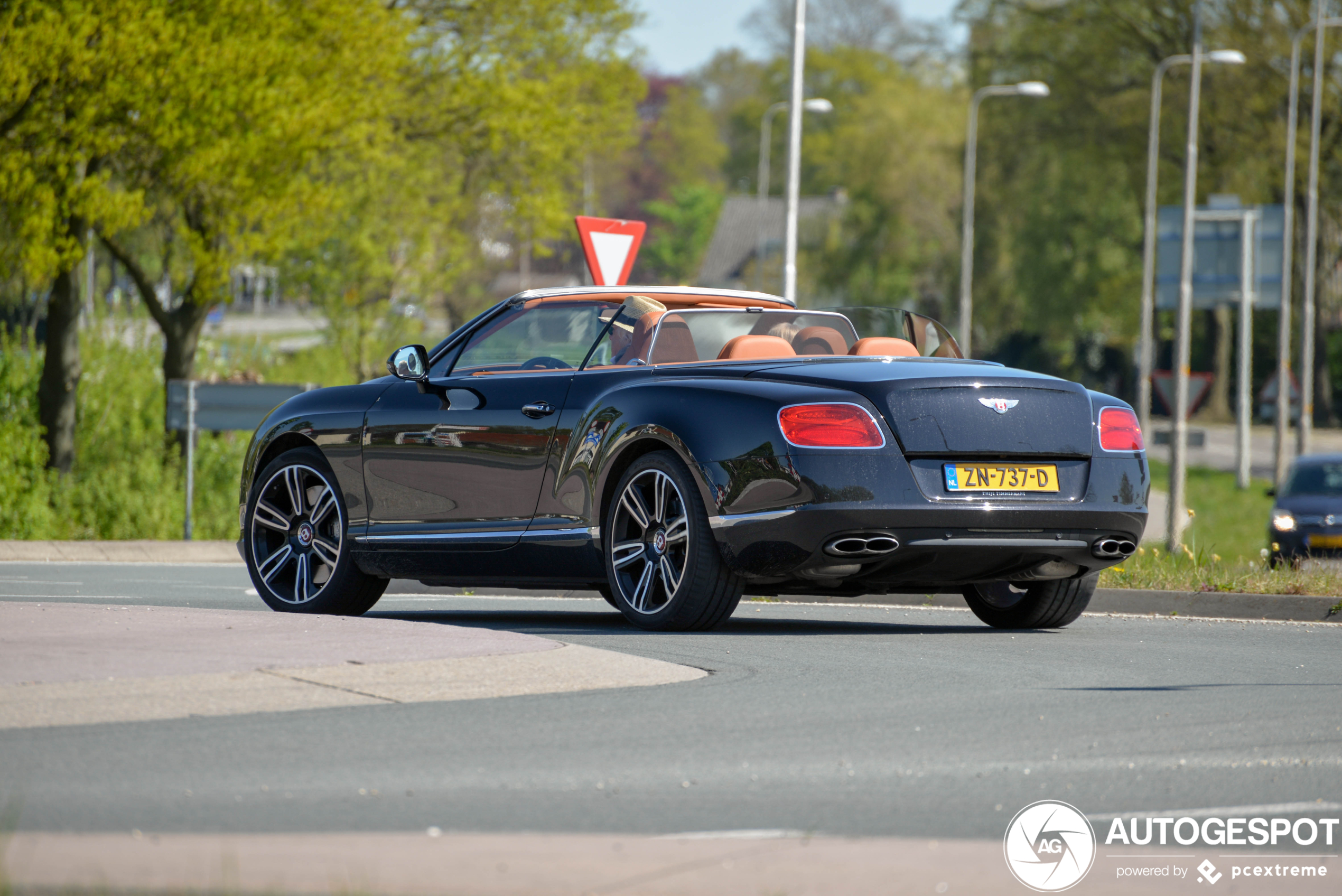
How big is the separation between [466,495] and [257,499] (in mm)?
1465

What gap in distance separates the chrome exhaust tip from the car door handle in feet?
5.34

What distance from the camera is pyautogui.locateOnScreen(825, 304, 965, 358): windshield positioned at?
9.62 meters

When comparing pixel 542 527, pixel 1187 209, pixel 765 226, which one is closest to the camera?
pixel 542 527

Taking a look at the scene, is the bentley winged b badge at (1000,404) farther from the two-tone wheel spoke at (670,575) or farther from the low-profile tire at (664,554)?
the two-tone wheel spoke at (670,575)

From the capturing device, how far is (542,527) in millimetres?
9297

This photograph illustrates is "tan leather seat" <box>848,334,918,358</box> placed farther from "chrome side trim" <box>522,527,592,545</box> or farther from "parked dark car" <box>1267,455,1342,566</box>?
"parked dark car" <box>1267,455,1342,566</box>

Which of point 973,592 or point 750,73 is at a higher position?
point 750,73

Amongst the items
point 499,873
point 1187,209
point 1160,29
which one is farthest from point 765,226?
point 499,873

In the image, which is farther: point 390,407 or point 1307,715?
point 390,407

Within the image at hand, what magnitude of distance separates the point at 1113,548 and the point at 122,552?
41.7ft

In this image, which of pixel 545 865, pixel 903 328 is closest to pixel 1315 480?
pixel 903 328

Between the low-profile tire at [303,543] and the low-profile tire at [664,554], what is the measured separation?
1757 millimetres

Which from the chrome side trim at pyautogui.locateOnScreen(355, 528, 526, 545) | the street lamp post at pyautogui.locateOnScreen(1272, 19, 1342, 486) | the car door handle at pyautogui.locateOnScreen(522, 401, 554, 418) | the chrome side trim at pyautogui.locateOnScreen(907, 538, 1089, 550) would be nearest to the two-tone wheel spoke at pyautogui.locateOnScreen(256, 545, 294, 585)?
the chrome side trim at pyautogui.locateOnScreen(355, 528, 526, 545)

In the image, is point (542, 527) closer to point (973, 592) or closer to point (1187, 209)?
point (973, 592)
